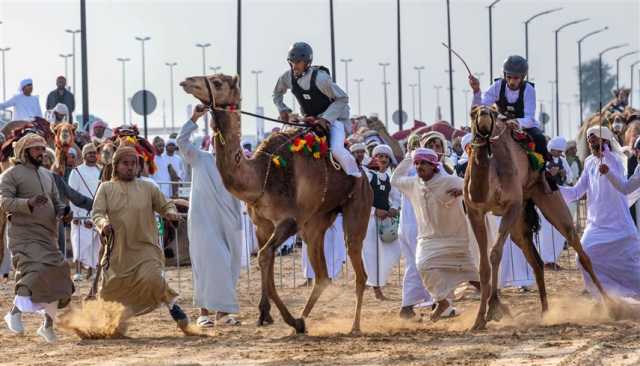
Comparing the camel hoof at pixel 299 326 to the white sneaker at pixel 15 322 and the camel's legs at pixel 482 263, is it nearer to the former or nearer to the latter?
the camel's legs at pixel 482 263

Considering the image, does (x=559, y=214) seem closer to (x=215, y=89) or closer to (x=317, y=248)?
(x=317, y=248)

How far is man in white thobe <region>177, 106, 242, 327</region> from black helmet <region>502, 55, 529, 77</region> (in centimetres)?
305

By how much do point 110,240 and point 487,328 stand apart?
349 cm

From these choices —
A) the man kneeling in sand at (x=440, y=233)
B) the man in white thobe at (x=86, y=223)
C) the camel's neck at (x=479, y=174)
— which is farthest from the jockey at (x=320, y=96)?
the man in white thobe at (x=86, y=223)

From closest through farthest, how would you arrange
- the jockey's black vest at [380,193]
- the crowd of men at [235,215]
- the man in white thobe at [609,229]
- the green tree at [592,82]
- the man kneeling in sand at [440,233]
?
the crowd of men at [235,215] < the man kneeling in sand at [440,233] < the man in white thobe at [609,229] < the jockey's black vest at [380,193] < the green tree at [592,82]

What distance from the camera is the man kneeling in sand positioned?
53.5 ft

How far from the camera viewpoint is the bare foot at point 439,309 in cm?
1618

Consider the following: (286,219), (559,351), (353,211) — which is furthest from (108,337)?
(559,351)

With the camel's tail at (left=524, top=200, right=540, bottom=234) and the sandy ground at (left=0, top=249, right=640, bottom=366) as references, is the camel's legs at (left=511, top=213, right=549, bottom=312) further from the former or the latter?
the sandy ground at (left=0, top=249, right=640, bottom=366)

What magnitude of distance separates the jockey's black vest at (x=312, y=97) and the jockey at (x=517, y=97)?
1.66 metres

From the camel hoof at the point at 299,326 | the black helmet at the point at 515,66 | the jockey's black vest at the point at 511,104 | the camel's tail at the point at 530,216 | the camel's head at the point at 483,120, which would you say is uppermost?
the black helmet at the point at 515,66

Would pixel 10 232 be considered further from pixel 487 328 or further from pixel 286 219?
pixel 487 328

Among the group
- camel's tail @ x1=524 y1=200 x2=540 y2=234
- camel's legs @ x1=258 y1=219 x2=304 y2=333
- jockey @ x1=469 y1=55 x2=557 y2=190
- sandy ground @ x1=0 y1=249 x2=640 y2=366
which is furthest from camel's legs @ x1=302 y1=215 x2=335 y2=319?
camel's tail @ x1=524 y1=200 x2=540 y2=234

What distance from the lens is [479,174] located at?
1499 centimetres
